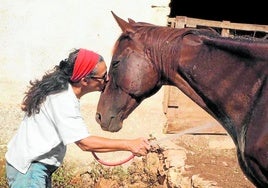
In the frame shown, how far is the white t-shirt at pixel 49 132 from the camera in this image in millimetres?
3209

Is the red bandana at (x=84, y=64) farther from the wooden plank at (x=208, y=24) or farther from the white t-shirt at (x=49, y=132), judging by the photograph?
the wooden plank at (x=208, y=24)

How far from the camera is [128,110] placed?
3.68 meters

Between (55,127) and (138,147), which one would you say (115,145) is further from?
(55,127)

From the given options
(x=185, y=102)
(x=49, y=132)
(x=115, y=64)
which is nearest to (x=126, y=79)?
(x=115, y=64)

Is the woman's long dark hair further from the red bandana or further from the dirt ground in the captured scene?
the dirt ground

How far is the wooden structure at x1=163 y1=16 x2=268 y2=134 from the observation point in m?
6.89

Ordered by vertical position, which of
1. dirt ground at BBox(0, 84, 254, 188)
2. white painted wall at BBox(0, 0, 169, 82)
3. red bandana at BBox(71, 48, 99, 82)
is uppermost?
red bandana at BBox(71, 48, 99, 82)

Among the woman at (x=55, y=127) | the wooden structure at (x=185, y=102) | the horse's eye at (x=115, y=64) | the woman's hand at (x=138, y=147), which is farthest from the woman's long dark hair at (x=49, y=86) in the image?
the wooden structure at (x=185, y=102)

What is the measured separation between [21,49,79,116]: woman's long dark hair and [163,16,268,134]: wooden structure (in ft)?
11.9

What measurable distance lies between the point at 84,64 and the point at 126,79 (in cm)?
35

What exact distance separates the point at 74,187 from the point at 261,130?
3785 mm

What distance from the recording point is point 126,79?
3.49 metres

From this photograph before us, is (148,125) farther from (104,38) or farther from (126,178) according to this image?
(104,38)

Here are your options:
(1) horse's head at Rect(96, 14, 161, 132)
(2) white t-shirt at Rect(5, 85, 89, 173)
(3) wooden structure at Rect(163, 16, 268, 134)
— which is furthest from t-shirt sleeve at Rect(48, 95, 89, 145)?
(3) wooden structure at Rect(163, 16, 268, 134)
